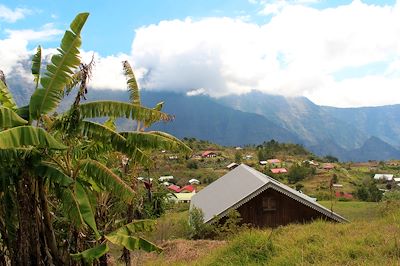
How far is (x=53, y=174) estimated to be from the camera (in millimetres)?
7707

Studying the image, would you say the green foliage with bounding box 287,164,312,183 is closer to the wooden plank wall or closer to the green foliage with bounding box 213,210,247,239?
the wooden plank wall

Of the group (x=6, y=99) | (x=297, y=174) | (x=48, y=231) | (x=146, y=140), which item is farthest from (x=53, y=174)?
(x=297, y=174)

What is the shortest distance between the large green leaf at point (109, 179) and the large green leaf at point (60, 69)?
1.35 m

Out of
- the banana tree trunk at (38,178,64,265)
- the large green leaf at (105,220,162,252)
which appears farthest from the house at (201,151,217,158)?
the banana tree trunk at (38,178,64,265)

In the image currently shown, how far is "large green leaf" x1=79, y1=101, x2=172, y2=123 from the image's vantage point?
320 inches

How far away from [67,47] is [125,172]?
4.16 m

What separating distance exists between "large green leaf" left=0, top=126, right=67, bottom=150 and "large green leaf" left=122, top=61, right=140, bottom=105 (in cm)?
344

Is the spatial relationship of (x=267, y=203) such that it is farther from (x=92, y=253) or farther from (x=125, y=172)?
(x=92, y=253)

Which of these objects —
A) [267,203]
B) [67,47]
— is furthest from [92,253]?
[267,203]

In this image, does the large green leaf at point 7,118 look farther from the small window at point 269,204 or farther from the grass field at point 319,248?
the small window at point 269,204

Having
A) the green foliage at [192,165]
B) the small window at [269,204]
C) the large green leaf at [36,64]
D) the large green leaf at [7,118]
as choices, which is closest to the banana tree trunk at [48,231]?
the large green leaf at [7,118]

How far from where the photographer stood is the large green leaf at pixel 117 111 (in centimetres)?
813

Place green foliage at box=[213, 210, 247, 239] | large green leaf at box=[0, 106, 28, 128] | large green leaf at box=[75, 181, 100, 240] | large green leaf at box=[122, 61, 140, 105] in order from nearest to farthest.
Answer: large green leaf at box=[0, 106, 28, 128], large green leaf at box=[75, 181, 100, 240], large green leaf at box=[122, 61, 140, 105], green foliage at box=[213, 210, 247, 239]

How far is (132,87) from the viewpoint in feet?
33.8
